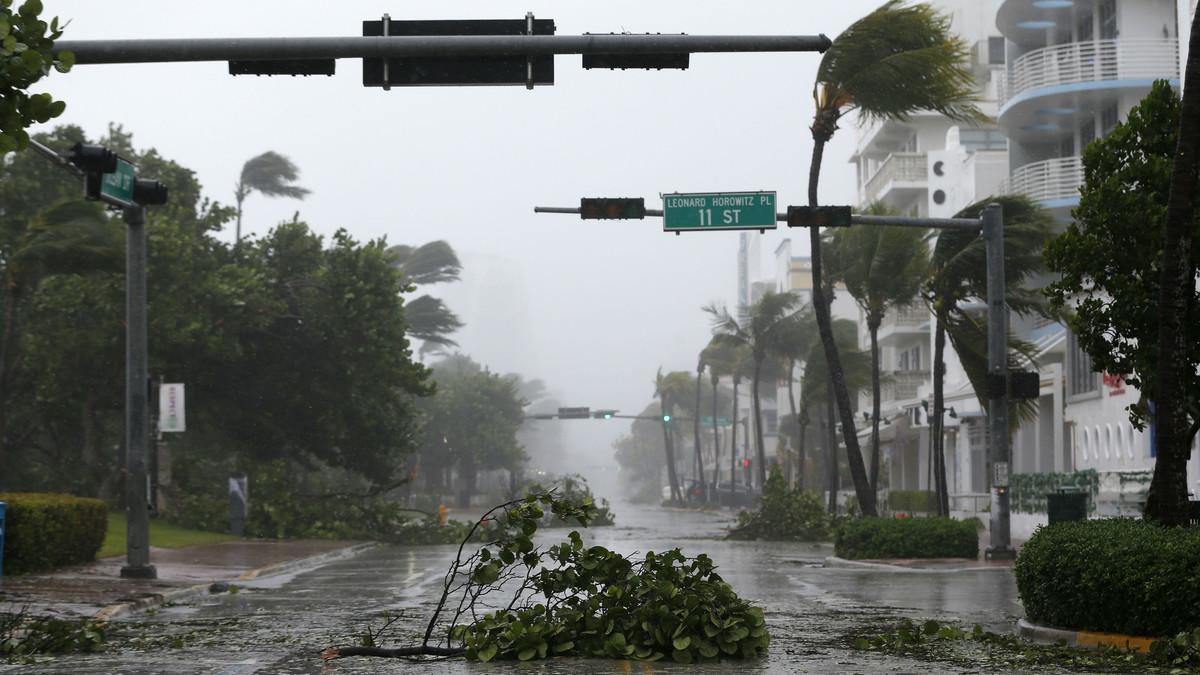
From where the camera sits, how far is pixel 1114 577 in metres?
13.3

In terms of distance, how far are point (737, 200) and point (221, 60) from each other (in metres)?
13.7

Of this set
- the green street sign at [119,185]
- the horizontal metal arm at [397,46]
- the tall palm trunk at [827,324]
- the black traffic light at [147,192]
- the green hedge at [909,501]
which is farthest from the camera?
the green hedge at [909,501]

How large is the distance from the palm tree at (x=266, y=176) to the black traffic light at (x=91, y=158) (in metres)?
39.5

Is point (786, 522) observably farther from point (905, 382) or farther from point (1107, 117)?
point (905, 382)

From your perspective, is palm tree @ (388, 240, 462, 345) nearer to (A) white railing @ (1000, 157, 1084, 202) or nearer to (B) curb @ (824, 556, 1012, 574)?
(A) white railing @ (1000, 157, 1084, 202)

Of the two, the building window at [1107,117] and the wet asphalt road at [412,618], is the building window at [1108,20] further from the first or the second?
Answer: the wet asphalt road at [412,618]

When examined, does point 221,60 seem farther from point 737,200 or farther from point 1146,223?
point 737,200

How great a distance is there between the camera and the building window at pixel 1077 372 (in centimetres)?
4222

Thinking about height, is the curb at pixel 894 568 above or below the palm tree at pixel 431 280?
below

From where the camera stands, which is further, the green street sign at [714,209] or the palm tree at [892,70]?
the palm tree at [892,70]

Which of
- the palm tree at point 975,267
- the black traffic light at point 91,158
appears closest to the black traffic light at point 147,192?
the black traffic light at point 91,158

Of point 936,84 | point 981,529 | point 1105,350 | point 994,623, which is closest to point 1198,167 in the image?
point 1105,350

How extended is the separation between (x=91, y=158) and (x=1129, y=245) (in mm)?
12785

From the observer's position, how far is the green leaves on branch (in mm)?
9438
